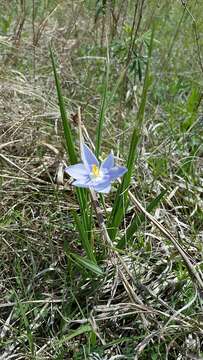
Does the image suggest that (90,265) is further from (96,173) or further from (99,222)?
(96,173)

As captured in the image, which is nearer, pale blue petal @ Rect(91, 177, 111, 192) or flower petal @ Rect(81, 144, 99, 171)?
pale blue petal @ Rect(91, 177, 111, 192)

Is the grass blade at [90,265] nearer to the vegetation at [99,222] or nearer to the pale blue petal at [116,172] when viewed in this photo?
the vegetation at [99,222]

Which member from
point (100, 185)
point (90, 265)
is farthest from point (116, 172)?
point (90, 265)

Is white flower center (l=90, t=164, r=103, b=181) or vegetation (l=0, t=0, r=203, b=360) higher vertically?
white flower center (l=90, t=164, r=103, b=181)

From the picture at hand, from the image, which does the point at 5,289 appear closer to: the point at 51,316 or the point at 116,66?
the point at 51,316

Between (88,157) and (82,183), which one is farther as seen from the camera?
(88,157)

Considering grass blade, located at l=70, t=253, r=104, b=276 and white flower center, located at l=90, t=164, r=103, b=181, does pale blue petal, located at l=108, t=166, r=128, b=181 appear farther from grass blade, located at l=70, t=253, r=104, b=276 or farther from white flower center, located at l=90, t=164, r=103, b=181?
grass blade, located at l=70, t=253, r=104, b=276

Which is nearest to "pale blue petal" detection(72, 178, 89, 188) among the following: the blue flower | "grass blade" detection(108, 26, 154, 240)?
the blue flower
